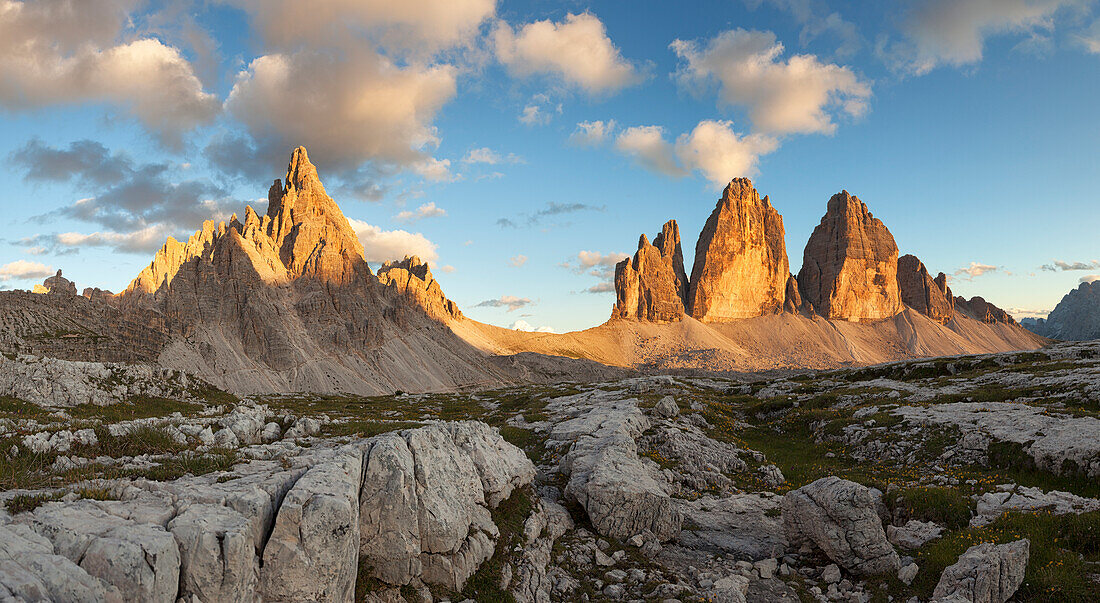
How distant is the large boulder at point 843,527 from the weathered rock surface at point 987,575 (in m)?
2.10

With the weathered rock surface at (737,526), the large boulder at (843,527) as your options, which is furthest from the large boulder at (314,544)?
the large boulder at (843,527)

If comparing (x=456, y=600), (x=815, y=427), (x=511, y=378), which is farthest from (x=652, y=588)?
(x=511, y=378)

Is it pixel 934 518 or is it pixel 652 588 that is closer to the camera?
pixel 652 588

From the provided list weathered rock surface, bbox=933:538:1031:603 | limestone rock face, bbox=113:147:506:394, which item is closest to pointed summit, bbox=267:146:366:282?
limestone rock face, bbox=113:147:506:394

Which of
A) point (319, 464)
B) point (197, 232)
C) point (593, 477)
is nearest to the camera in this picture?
point (319, 464)

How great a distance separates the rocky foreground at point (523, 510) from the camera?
29.7 feet

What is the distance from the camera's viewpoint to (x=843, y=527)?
55.0ft

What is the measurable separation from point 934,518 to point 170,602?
2208 cm

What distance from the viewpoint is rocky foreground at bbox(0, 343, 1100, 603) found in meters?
9.06

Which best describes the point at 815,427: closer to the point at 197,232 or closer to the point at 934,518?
the point at 934,518

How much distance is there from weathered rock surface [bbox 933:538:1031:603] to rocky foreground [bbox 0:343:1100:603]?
6cm

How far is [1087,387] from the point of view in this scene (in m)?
29.4

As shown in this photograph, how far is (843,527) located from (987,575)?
13.0ft

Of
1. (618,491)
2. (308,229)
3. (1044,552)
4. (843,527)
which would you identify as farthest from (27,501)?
(308,229)
